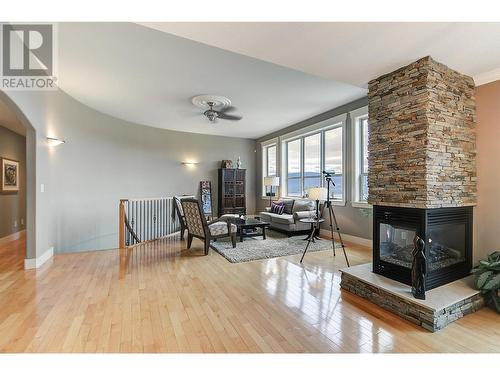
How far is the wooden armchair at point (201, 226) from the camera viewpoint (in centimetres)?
438

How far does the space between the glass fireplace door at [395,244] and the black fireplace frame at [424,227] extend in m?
0.05

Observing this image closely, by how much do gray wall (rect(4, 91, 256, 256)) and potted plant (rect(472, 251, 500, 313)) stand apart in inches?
224

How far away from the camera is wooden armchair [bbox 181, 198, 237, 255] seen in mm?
4379

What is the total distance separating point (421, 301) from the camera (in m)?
2.22

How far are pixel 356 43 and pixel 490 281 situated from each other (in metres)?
2.65

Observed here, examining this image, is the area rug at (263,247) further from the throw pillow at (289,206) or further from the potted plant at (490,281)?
the potted plant at (490,281)

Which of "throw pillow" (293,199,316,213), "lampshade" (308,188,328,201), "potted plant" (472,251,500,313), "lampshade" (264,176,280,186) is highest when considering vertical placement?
"lampshade" (264,176,280,186)

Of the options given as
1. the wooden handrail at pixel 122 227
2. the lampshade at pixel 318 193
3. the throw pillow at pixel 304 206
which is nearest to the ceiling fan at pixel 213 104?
the lampshade at pixel 318 193

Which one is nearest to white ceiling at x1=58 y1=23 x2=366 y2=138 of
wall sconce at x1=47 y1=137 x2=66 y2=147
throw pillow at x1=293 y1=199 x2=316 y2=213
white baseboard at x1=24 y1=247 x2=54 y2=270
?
wall sconce at x1=47 y1=137 x2=66 y2=147

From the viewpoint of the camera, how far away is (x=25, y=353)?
1765mm

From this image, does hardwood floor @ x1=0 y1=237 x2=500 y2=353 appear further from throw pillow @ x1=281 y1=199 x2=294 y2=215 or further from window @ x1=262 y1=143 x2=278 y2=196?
window @ x1=262 y1=143 x2=278 y2=196

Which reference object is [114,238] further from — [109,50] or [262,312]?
[262,312]

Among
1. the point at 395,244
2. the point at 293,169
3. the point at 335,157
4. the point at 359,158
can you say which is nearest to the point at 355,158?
the point at 359,158

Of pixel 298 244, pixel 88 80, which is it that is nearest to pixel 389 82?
pixel 298 244
